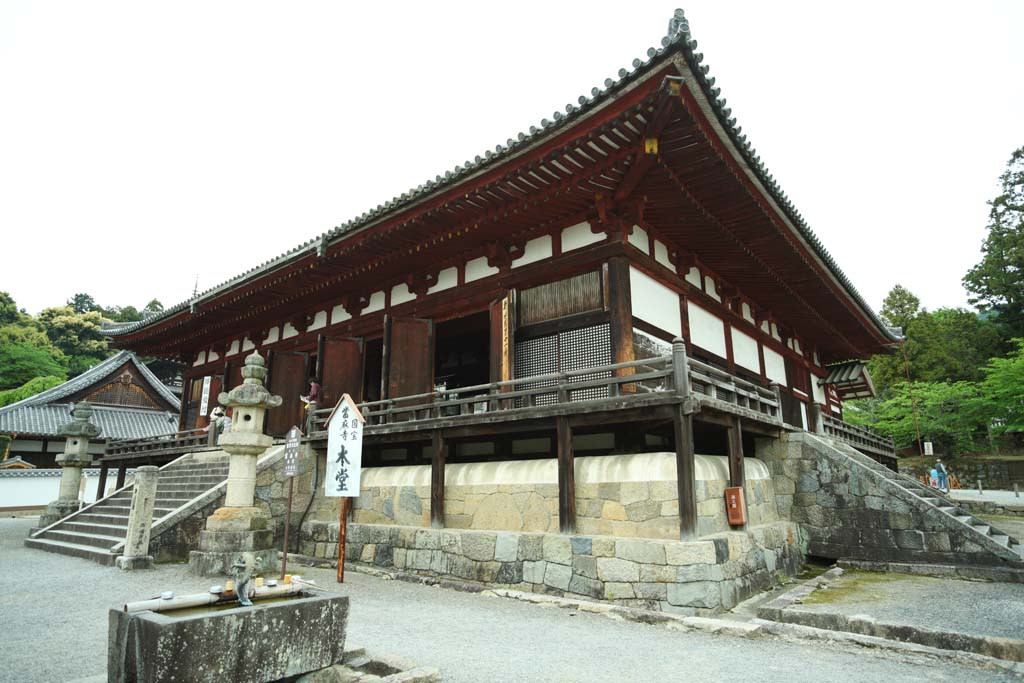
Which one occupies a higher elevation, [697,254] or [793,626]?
[697,254]

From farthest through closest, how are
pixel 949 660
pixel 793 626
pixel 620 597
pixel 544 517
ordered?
1. pixel 544 517
2. pixel 620 597
3. pixel 793 626
4. pixel 949 660

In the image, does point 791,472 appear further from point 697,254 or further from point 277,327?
point 277,327

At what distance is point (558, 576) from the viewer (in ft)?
24.8

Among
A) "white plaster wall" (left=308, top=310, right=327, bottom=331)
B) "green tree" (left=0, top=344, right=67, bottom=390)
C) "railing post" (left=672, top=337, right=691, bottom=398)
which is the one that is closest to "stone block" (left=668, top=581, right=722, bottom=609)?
"railing post" (left=672, top=337, right=691, bottom=398)

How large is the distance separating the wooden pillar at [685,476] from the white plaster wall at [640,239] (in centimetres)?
332

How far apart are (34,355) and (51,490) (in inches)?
850

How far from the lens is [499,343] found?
9.77 meters

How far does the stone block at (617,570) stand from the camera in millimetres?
6953

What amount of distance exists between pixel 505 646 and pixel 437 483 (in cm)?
399

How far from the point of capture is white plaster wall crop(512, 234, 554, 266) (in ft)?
32.3

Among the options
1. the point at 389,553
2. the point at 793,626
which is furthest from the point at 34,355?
the point at 793,626

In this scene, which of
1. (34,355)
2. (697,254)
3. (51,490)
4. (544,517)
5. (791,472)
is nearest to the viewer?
(544,517)

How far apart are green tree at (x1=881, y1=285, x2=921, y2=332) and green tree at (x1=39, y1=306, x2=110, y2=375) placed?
60.4m

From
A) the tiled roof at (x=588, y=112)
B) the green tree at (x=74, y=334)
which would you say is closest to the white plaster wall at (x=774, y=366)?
the tiled roof at (x=588, y=112)
